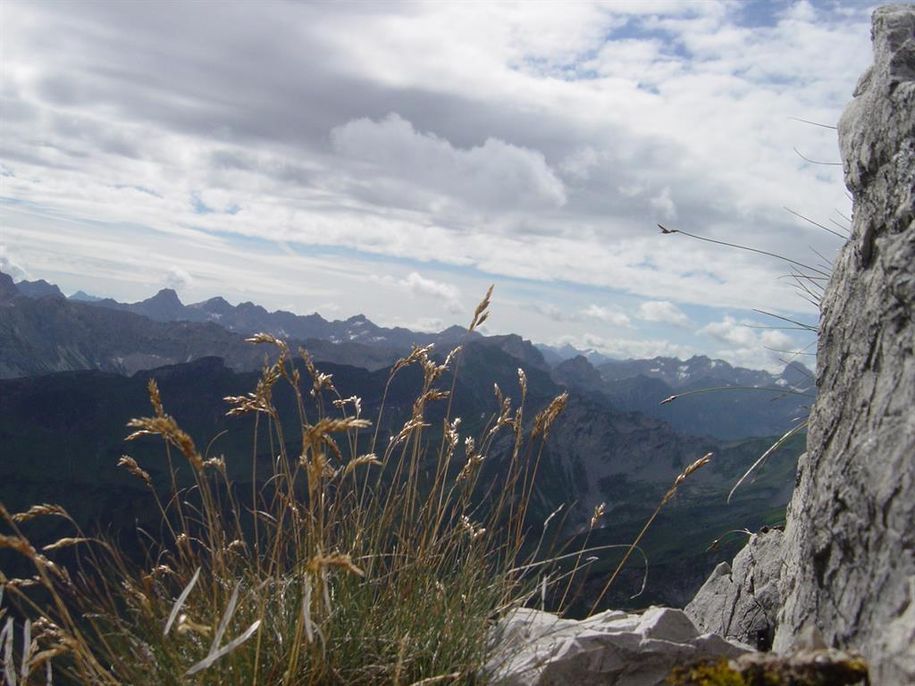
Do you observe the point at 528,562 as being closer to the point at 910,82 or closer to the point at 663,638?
the point at 663,638

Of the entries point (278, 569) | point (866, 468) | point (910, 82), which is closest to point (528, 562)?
point (278, 569)

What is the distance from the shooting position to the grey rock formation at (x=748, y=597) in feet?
21.8

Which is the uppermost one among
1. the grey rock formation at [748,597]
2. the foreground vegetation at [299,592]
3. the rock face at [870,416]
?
the rock face at [870,416]

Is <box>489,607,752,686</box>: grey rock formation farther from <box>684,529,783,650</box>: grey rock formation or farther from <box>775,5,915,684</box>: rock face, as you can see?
<box>684,529,783,650</box>: grey rock formation

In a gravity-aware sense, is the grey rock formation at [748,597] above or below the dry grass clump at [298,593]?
below

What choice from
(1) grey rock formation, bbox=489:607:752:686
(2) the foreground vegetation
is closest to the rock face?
(1) grey rock formation, bbox=489:607:752:686

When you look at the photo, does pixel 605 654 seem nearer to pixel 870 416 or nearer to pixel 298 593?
pixel 298 593

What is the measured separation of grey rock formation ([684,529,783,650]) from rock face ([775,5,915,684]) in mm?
1330

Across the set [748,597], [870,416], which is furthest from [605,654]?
[748,597]

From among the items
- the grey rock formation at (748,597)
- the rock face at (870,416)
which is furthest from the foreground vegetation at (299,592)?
→ the grey rock formation at (748,597)

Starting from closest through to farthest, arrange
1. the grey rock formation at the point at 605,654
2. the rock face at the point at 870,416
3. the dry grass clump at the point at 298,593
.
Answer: the rock face at the point at 870,416 < the dry grass clump at the point at 298,593 < the grey rock formation at the point at 605,654

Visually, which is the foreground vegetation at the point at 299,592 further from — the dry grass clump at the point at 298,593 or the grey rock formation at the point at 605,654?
the grey rock formation at the point at 605,654

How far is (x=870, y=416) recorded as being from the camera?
395 centimetres

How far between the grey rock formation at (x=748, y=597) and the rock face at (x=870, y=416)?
1.33 m
